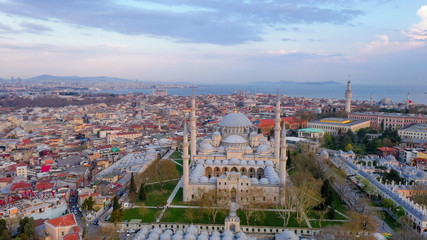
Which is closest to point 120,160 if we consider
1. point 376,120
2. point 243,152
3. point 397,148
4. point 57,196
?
point 57,196

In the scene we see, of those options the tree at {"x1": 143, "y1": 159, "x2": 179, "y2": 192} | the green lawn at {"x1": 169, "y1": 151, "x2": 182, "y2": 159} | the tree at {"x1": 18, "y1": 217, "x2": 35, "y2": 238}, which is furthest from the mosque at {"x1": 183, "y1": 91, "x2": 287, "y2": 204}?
the tree at {"x1": 18, "y1": 217, "x2": 35, "y2": 238}

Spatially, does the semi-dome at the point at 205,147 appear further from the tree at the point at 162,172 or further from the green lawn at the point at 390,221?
the green lawn at the point at 390,221

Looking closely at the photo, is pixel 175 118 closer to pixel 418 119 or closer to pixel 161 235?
pixel 418 119

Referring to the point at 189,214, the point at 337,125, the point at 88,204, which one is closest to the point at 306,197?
the point at 189,214

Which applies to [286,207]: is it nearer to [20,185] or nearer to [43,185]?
[43,185]

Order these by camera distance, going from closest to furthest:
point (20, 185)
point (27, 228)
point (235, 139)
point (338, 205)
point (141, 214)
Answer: point (27, 228) < point (141, 214) < point (338, 205) < point (20, 185) < point (235, 139)

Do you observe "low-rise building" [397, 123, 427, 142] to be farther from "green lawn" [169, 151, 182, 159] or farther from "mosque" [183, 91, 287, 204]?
"green lawn" [169, 151, 182, 159]
